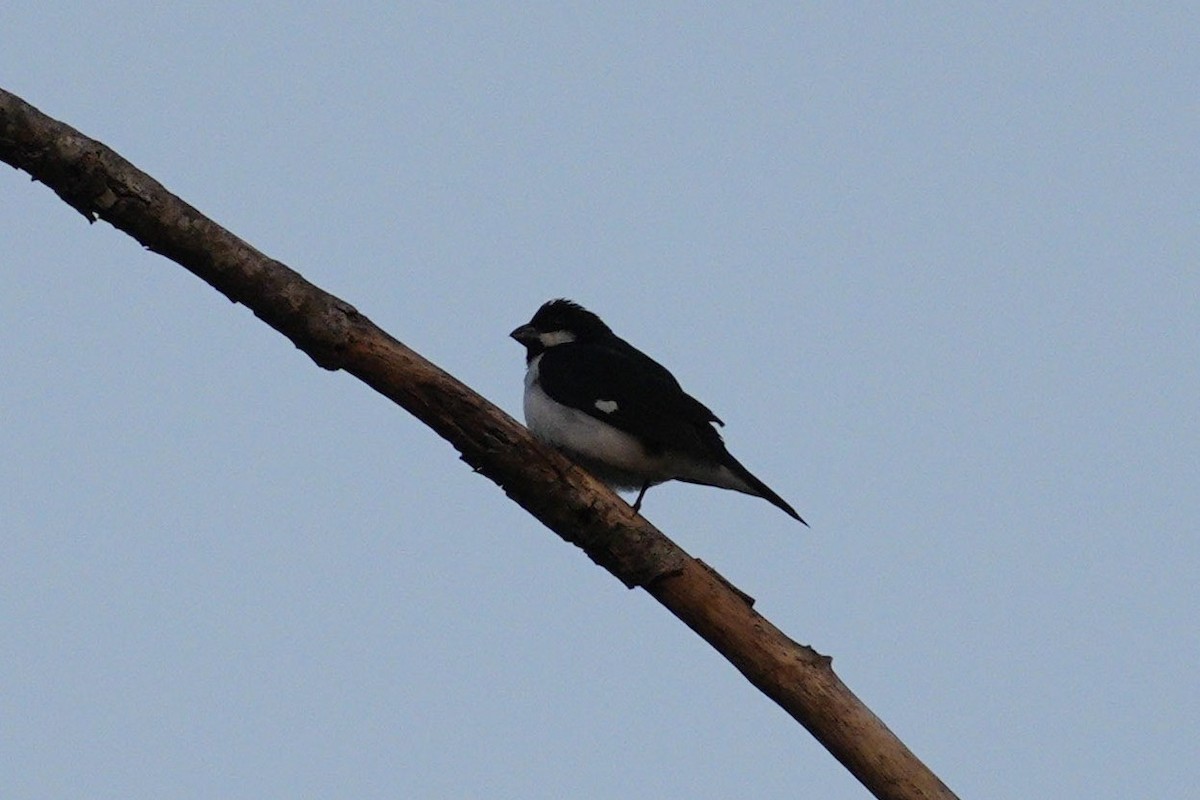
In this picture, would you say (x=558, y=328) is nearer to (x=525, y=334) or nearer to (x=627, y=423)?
(x=525, y=334)

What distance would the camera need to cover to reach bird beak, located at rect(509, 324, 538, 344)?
10.3m

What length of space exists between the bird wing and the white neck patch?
77cm

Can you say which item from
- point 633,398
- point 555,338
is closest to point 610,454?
point 633,398

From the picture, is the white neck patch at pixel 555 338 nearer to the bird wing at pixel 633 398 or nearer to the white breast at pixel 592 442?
the bird wing at pixel 633 398

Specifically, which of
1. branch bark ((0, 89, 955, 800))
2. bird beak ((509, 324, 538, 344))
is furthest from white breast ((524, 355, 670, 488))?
branch bark ((0, 89, 955, 800))

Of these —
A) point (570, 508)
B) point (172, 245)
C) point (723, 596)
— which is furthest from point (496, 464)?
point (172, 245)

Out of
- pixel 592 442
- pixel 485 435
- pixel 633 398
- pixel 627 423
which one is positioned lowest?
pixel 485 435

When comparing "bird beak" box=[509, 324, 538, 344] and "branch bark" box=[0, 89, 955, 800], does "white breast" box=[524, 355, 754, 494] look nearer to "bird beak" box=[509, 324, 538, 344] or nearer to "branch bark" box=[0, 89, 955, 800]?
"bird beak" box=[509, 324, 538, 344]

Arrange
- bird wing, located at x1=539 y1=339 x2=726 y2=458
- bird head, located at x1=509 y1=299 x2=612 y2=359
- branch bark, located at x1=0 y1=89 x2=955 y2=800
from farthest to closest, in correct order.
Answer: bird head, located at x1=509 y1=299 x2=612 y2=359 < bird wing, located at x1=539 y1=339 x2=726 y2=458 < branch bark, located at x1=0 y1=89 x2=955 y2=800

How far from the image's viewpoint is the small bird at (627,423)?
8.71 metres

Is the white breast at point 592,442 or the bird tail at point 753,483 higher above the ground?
the bird tail at point 753,483

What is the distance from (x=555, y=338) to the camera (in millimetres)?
10195

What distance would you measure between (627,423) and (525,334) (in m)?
1.82

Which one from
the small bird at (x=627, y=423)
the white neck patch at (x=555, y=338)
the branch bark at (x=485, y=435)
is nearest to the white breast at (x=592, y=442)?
the small bird at (x=627, y=423)
